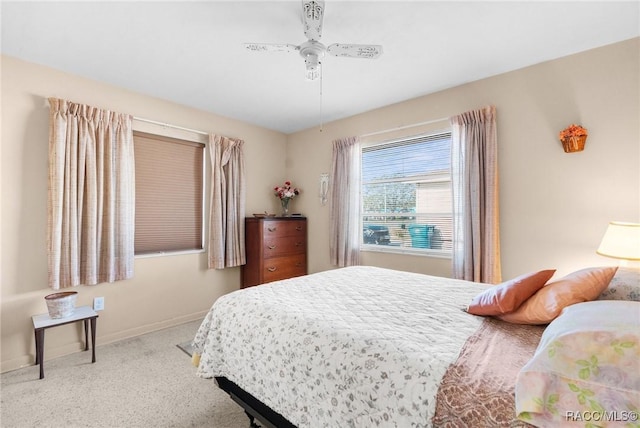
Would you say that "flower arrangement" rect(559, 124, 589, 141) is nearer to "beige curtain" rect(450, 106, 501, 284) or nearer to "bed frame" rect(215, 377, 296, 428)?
"beige curtain" rect(450, 106, 501, 284)

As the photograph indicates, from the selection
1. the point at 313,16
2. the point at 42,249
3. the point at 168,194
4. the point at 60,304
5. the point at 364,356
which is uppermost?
the point at 313,16

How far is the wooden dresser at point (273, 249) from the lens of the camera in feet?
12.2

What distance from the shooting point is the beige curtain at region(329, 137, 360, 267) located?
3.67 metres

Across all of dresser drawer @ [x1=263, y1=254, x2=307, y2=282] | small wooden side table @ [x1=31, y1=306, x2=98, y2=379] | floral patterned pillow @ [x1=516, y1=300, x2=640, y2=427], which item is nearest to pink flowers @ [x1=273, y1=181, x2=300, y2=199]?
dresser drawer @ [x1=263, y1=254, x2=307, y2=282]

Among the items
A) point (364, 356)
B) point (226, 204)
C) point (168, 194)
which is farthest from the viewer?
point (226, 204)

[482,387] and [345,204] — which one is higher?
[345,204]

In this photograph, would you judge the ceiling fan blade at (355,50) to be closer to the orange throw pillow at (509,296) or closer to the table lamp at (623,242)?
the orange throw pillow at (509,296)

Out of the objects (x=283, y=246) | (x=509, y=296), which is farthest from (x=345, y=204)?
(x=509, y=296)

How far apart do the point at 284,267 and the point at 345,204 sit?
3.91ft

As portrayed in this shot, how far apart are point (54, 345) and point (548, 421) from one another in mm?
3495

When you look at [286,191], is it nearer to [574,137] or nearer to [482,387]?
[574,137]

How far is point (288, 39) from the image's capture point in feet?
7.00

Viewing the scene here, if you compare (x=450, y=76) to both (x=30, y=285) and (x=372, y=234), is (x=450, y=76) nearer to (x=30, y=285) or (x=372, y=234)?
(x=372, y=234)

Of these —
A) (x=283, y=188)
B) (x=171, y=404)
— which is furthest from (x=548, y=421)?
(x=283, y=188)
